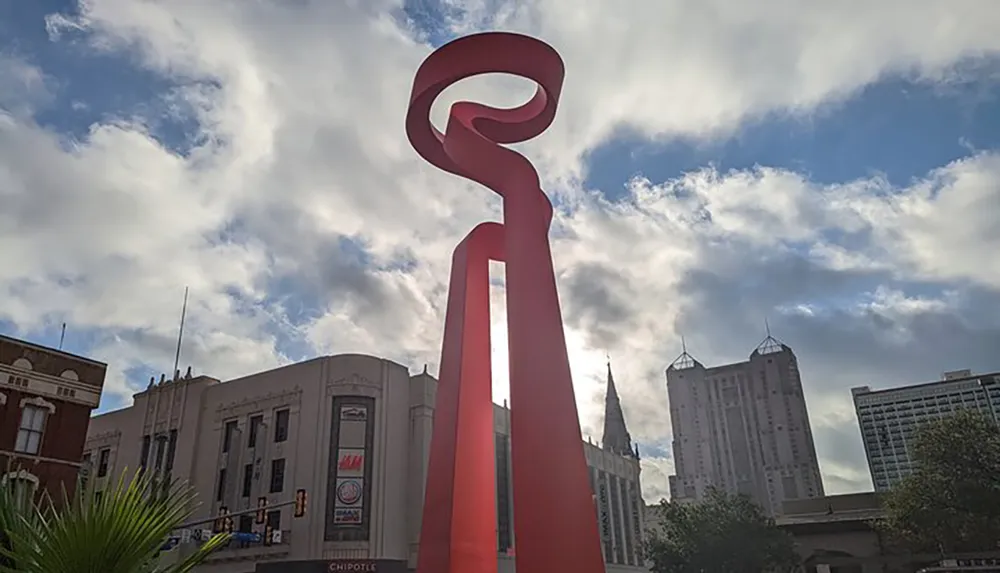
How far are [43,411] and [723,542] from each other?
93.1ft

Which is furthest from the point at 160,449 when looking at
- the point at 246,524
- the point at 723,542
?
the point at 723,542

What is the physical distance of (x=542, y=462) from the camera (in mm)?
9359

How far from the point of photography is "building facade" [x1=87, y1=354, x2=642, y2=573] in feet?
104

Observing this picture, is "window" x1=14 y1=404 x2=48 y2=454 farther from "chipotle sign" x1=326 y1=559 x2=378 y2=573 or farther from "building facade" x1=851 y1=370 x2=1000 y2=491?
"building facade" x1=851 y1=370 x2=1000 y2=491

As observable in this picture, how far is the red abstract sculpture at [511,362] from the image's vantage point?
361 inches

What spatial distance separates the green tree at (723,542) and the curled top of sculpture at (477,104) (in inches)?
Answer: 1066

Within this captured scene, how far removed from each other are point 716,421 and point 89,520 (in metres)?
91.6

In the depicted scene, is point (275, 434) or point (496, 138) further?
point (275, 434)

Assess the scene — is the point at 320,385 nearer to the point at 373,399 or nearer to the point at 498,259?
the point at 373,399

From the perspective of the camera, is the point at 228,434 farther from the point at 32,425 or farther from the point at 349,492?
the point at 32,425

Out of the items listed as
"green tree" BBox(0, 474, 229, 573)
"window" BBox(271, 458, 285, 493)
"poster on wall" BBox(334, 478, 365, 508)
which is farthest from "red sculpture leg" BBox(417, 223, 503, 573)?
"window" BBox(271, 458, 285, 493)

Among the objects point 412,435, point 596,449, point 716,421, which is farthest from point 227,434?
point 716,421

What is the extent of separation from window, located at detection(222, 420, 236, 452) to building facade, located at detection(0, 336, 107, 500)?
41.5 ft

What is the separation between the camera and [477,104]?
12.8m
